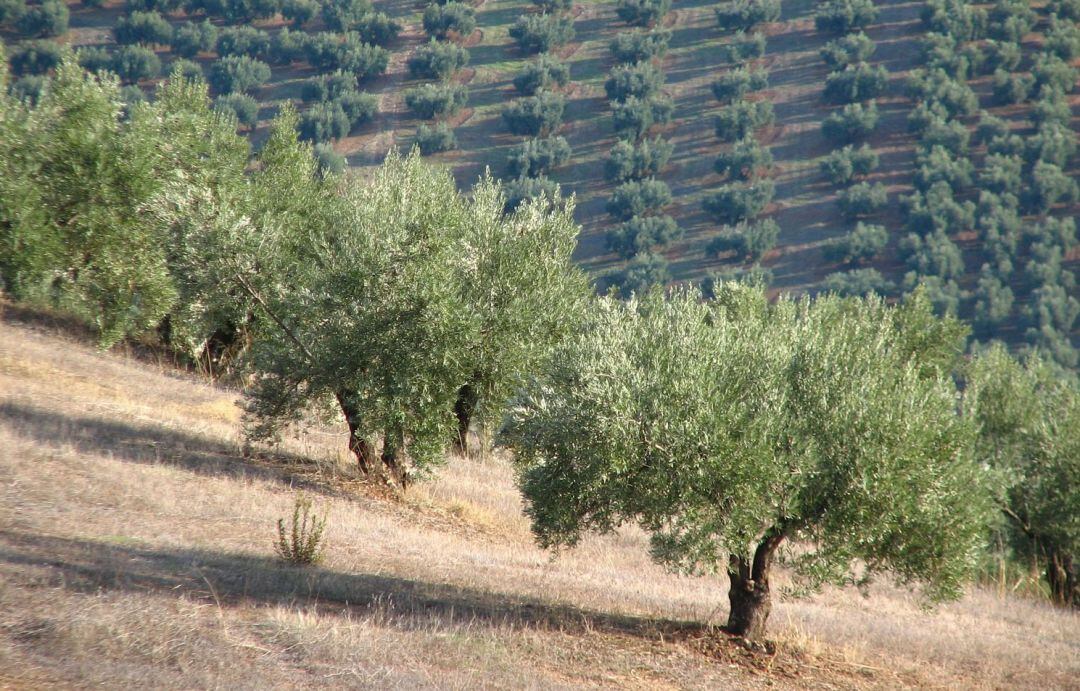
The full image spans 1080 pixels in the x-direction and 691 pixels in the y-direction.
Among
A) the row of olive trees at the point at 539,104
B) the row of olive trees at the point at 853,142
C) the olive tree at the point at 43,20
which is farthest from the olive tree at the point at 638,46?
the olive tree at the point at 43,20

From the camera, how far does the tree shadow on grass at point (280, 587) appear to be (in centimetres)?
1090

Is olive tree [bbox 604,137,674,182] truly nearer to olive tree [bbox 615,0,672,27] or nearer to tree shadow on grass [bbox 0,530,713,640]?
olive tree [bbox 615,0,672,27]

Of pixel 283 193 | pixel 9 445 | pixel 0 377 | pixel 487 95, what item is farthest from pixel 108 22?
pixel 9 445

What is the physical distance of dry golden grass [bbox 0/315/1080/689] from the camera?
29.8ft

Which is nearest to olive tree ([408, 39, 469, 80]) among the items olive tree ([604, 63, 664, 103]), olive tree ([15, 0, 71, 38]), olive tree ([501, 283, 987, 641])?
olive tree ([604, 63, 664, 103])

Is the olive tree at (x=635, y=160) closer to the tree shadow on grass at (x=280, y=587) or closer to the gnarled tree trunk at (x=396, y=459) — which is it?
the gnarled tree trunk at (x=396, y=459)

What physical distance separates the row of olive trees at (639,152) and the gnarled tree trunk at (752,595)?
59327 millimetres

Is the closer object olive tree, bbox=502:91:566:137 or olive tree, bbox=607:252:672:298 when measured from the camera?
olive tree, bbox=607:252:672:298

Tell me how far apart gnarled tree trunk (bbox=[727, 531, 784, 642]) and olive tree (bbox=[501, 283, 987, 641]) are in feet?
0.06

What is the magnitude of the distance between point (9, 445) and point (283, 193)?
54.5ft

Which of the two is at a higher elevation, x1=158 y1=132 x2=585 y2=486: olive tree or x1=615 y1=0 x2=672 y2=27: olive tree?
x1=615 y1=0 x2=672 y2=27: olive tree

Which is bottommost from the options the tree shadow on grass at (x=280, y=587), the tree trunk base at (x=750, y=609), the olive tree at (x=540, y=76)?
the tree shadow on grass at (x=280, y=587)

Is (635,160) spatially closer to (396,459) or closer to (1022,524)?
(1022,524)

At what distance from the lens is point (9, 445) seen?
16.4m
